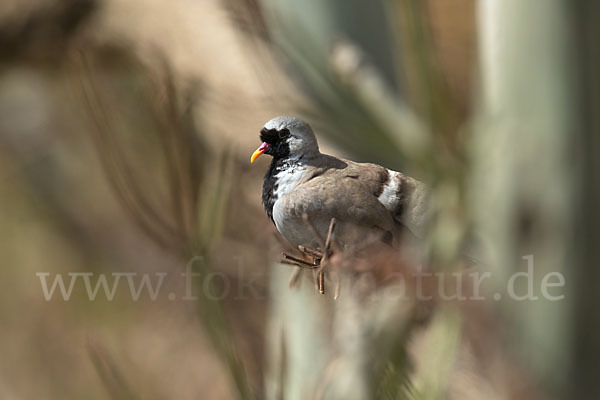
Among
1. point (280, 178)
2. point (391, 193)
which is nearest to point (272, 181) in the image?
point (280, 178)

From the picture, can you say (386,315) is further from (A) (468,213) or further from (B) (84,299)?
(B) (84,299)

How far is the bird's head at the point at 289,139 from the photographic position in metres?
0.61

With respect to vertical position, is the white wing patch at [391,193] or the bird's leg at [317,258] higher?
the white wing patch at [391,193]

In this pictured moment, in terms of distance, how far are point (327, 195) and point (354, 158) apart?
1.98 ft

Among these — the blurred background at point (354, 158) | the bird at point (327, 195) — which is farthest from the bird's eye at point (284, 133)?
the blurred background at point (354, 158)

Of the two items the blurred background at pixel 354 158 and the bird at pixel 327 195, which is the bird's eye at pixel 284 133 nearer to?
the bird at pixel 327 195

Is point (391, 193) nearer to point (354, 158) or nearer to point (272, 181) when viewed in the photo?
point (272, 181)

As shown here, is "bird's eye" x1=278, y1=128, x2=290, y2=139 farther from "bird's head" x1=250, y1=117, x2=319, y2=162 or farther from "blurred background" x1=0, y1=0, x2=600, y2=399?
"blurred background" x1=0, y1=0, x2=600, y2=399

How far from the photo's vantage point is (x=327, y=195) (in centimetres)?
61

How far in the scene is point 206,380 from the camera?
3420mm

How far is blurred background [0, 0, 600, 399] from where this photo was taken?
0.76m

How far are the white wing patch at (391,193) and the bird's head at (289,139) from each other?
0.08 meters

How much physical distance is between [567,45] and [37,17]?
1931 mm

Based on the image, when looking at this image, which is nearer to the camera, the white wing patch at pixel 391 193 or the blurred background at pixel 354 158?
the white wing patch at pixel 391 193
